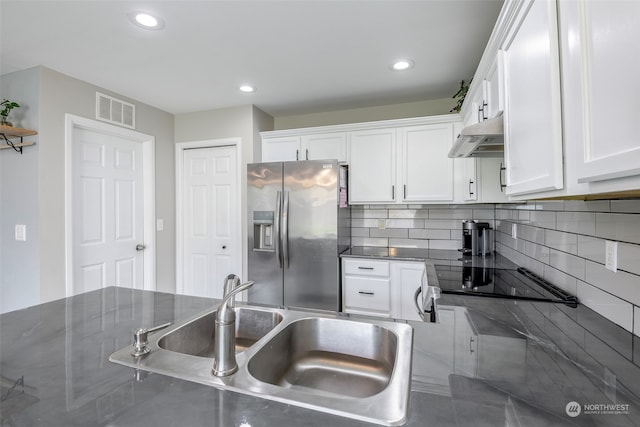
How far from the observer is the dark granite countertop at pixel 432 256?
2.28 meters

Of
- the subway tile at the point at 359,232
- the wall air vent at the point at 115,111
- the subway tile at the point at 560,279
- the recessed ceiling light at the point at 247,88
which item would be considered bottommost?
the subway tile at the point at 560,279

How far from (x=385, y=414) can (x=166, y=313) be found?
3.36 ft

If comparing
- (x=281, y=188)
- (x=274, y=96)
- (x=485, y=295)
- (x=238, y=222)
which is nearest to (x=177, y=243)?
(x=238, y=222)

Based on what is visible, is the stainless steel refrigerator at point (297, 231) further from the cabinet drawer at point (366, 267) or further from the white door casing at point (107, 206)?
the white door casing at point (107, 206)

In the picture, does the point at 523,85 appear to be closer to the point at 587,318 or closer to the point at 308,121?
the point at 587,318

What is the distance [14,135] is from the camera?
89.4 inches

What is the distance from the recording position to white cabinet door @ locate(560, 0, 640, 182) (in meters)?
0.54

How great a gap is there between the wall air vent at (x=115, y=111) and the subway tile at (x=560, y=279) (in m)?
3.64

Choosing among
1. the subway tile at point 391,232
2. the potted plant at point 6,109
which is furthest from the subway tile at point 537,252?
the potted plant at point 6,109

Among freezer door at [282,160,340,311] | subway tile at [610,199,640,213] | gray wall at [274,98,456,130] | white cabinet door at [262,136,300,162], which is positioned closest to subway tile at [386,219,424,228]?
freezer door at [282,160,340,311]

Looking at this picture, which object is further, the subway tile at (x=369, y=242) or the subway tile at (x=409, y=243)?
the subway tile at (x=369, y=242)

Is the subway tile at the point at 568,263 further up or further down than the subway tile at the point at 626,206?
further down

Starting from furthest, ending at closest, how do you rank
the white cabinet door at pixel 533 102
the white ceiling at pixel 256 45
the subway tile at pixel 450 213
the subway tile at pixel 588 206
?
the subway tile at pixel 450 213 → the white ceiling at pixel 256 45 → the subway tile at pixel 588 206 → the white cabinet door at pixel 533 102

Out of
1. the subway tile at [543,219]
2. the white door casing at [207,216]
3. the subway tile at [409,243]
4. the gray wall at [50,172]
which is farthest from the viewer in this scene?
the white door casing at [207,216]
